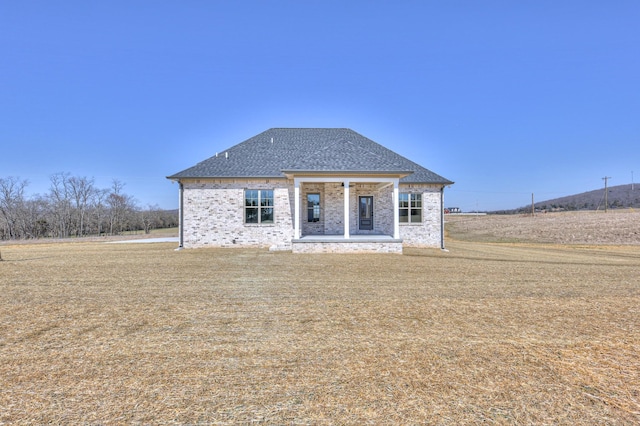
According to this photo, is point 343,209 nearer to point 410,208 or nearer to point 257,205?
point 410,208

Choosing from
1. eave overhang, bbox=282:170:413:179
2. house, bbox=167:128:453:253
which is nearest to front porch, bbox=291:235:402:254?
house, bbox=167:128:453:253

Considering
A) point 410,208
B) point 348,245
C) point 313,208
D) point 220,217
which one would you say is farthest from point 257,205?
point 410,208

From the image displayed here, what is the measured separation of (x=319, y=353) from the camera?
12.8 feet

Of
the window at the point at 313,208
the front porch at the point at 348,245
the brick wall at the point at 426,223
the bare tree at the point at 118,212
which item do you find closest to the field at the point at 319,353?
the front porch at the point at 348,245

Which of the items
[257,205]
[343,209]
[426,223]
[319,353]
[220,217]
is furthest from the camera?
[343,209]

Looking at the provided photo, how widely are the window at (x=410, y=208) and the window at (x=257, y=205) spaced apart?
22.6ft

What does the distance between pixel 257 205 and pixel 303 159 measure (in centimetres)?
355

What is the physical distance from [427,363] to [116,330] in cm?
423

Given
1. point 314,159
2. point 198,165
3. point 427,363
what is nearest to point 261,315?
point 427,363

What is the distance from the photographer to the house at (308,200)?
1449cm

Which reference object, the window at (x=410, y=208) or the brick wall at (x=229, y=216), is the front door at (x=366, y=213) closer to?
the window at (x=410, y=208)

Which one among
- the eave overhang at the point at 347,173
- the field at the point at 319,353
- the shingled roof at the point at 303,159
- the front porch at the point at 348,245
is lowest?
the field at the point at 319,353

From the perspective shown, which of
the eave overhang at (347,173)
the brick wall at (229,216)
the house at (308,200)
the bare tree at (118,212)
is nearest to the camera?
the eave overhang at (347,173)

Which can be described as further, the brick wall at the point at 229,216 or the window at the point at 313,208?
the window at the point at 313,208
